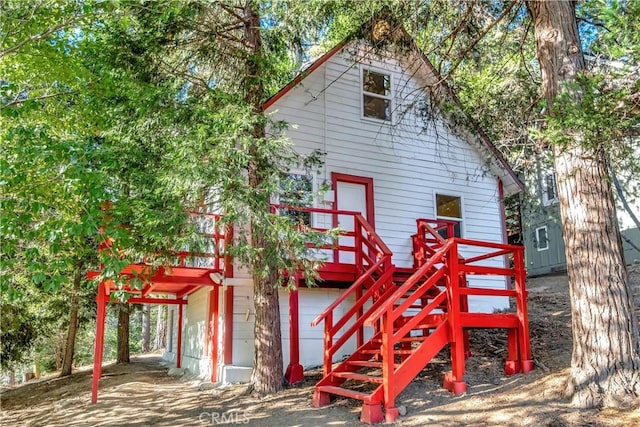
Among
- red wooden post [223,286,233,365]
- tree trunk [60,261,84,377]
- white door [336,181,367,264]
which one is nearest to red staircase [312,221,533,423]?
white door [336,181,367,264]

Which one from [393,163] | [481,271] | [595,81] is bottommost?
[481,271]

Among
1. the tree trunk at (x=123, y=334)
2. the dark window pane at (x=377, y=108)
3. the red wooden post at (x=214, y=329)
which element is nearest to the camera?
the red wooden post at (x=214, y=329)

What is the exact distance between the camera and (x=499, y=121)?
10359 mm

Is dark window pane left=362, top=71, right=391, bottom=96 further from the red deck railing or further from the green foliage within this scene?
the green foliage

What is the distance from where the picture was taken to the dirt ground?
18.7 feet

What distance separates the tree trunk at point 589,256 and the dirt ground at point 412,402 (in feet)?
1.09

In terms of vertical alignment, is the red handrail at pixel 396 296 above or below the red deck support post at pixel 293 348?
above

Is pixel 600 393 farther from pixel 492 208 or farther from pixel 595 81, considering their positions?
pixel 492 208

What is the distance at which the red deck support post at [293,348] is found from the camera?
8352 mm

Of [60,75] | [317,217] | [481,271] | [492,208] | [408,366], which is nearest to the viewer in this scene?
[408,366]

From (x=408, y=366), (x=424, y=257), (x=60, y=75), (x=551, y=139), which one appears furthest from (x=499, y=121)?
(x=60, y=75)

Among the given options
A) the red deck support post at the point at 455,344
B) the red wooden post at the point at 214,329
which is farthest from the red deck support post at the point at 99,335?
the red deck support post at the point at 455,344

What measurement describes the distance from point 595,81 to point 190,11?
592 centimetres

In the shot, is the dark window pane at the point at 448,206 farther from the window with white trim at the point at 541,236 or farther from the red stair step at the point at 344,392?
the window with white trim at the point at 541,236
